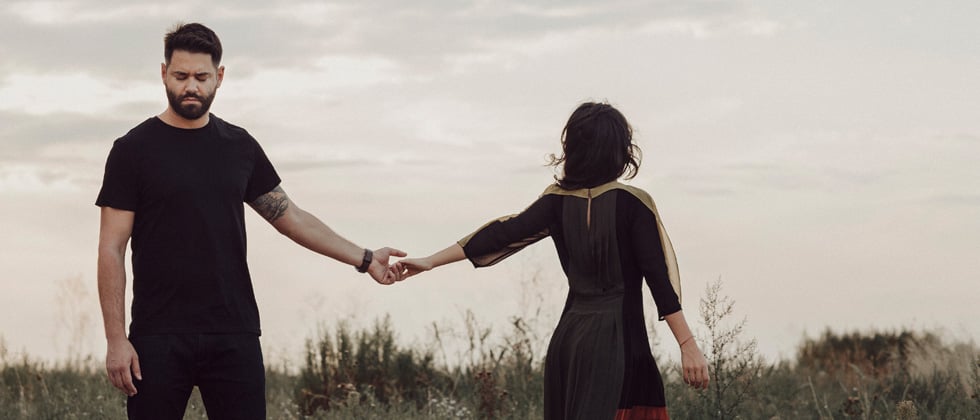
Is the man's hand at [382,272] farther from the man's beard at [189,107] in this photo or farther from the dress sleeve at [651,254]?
the dress sleeve at [651,254]

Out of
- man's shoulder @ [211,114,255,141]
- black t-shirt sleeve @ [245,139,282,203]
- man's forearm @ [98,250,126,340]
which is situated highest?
man's shoulder @ [211,114,255,141]

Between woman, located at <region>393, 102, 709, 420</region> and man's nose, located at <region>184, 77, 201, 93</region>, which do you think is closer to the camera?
woman, located at <region>393, 102, 709, 420</region>

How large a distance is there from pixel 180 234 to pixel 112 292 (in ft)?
1.20

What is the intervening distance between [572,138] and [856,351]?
10.6 metres

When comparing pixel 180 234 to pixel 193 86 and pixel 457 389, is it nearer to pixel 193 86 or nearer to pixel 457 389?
pixel 193 86


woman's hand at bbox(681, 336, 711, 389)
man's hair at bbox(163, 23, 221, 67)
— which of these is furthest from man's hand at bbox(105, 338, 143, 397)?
woman's hand at bbox(681, 336, 711, 389)

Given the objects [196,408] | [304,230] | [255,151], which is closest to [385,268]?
[304,230]

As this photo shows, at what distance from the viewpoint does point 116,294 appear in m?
4.61

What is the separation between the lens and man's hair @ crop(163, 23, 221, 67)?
15.8 ft

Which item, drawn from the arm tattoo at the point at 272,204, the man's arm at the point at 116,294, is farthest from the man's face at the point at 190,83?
the arm tattoo at the point at 272,204

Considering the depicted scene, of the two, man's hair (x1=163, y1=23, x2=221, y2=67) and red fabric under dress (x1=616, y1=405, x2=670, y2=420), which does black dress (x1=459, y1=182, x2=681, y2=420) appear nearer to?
red fabric under dress (x1=616, y1=405, x2=670, y2=420)

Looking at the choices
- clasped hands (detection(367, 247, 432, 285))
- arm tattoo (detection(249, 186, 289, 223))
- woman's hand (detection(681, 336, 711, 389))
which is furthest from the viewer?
clasped hands (detection(367, 247, 432, 285))

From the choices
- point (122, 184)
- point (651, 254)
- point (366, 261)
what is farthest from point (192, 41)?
point (651, 254)

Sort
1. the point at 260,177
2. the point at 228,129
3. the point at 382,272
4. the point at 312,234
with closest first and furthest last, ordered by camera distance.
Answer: the point at 228,129 < the point at 260,177 < the point at 312,234 < the point at 382,272
